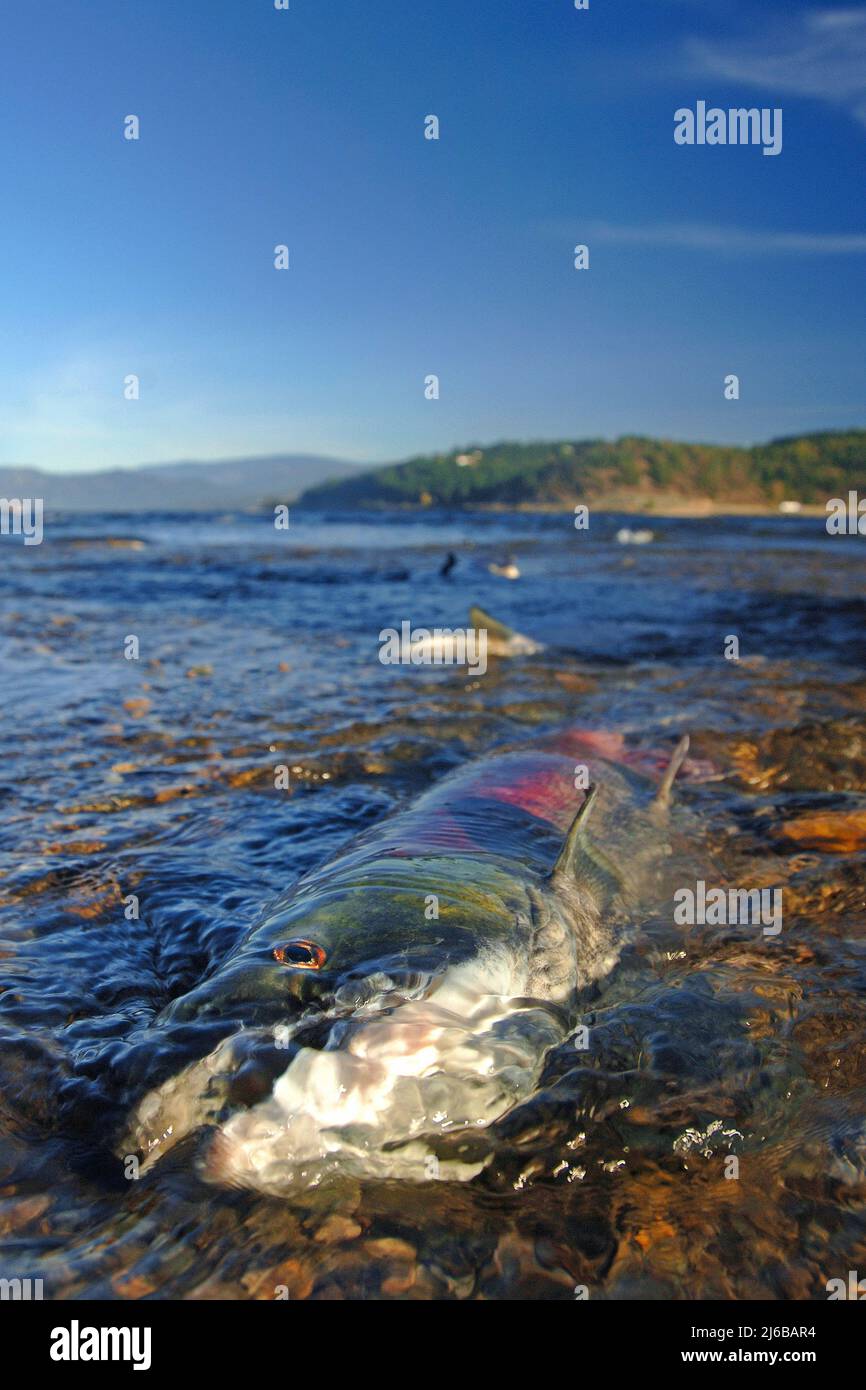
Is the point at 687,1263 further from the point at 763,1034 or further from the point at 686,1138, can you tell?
the point at 763,1034

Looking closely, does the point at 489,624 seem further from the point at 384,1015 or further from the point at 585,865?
the point at 384,1015

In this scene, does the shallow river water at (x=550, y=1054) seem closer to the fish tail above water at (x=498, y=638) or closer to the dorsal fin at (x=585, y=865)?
the dorsal fin at (x=585, y=865)

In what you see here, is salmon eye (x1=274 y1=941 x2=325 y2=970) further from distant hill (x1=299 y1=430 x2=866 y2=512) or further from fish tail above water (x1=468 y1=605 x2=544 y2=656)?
distant hill (x1=299 y1=430 x2=866 y2=512)

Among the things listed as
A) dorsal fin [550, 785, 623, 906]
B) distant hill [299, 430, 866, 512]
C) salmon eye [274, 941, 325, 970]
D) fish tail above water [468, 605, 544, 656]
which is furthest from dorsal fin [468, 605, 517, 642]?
distant hill [299, 430, 866, 512]

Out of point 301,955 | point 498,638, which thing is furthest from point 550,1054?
point 498,638

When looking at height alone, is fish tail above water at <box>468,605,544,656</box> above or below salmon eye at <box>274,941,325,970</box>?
above

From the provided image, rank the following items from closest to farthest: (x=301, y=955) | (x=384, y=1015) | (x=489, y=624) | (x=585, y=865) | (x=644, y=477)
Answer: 1. (x=384, y=1015)
2. (x=301, y=955)
3. (x=585, y=865)
4. (x=489, y=624)
5. (x=644, y=477)
